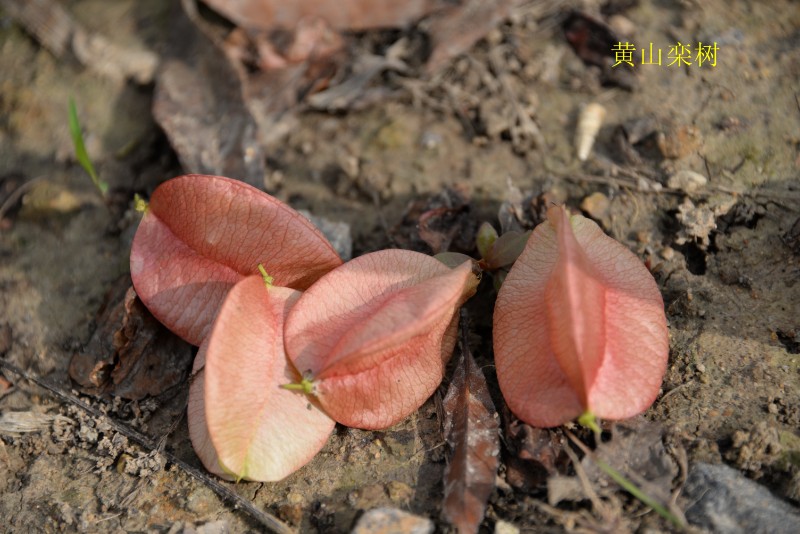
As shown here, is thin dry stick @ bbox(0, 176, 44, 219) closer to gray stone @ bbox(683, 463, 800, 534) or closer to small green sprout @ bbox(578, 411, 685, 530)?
small green sprout @ bbox(578, 411, 685, 530)

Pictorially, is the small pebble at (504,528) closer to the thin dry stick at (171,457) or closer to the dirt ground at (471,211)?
the dirt ground at (471,211)

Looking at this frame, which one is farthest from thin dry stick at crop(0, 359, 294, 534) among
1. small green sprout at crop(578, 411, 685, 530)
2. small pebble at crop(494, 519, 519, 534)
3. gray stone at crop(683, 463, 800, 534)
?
gray stone at crop(683, 463, 800, 534)

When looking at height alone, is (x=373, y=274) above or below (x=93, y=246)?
above

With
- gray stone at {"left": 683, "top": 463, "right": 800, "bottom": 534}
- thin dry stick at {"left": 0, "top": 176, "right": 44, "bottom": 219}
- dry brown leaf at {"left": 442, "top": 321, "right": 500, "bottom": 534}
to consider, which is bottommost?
thin dry stick at {"left": 0, "top": 176, "right": 44, "bottom": 219}

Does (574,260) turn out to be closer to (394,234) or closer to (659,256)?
(659,256)

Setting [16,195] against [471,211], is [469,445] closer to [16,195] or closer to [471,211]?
[471,211]

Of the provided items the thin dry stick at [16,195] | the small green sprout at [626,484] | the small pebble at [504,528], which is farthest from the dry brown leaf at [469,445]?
the thin dry stick at [16,195]

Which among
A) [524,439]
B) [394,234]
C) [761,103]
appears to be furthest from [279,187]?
[761,103]
